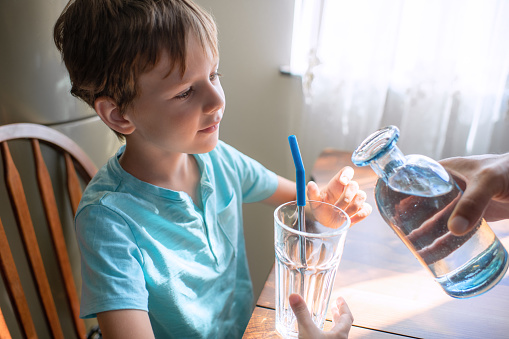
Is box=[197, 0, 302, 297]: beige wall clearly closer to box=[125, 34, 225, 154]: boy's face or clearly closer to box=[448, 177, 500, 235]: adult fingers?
box=[125, 34, 225, 154]: boy's face

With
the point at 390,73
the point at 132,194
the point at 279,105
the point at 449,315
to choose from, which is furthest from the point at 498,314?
the point at 279,105

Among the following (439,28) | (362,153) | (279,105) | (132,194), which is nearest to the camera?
(362,153)

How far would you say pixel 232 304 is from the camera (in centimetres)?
88

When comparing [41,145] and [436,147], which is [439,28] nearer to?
[436,147]

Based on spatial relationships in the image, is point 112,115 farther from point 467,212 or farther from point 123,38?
point 467,212

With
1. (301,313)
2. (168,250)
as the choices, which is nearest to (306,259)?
(301,313)

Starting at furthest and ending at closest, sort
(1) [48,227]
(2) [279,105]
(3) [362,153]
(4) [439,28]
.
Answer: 1. (2) [279,105]
2. (4) [439,28]
3. (1) [48,227]
4. (3) [362,153]

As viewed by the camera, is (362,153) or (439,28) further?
(439,28)

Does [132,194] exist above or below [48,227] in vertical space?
above

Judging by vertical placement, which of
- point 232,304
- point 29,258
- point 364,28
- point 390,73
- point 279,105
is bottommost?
point 232,304

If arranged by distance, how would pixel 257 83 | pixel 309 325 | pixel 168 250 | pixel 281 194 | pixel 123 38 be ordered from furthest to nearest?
pixel 257 83 < pixel 281 194 < pixel 168 250 < pixel 123 38 < pixel 309 325

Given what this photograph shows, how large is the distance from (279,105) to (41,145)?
80 cm

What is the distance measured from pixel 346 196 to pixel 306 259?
0.22 meters

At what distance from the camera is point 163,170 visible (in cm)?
78
